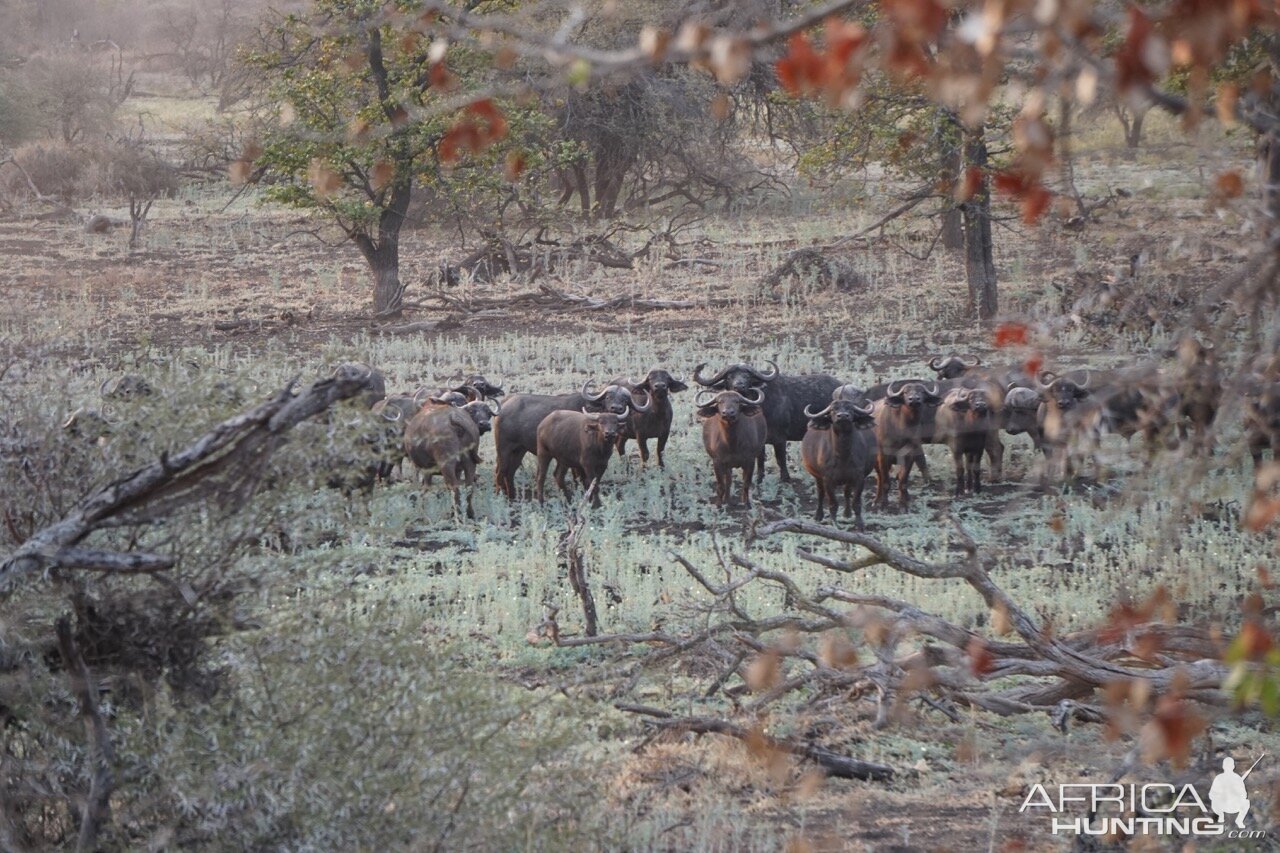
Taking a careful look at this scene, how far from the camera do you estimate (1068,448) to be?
12.3 ft

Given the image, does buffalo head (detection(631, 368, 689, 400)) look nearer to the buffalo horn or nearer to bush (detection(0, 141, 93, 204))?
the buffalo horn

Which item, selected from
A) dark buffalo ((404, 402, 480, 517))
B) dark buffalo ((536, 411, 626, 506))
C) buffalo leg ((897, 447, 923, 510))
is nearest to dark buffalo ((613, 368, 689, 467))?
dark buffalo ((536, 411, 626, 506))

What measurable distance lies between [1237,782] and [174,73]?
182 feet

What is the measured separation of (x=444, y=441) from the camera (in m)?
12.4

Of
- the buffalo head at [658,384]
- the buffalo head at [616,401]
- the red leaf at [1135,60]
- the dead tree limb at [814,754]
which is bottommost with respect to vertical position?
the dead tree limb at [814,754]

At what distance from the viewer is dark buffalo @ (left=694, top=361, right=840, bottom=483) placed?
1395cm

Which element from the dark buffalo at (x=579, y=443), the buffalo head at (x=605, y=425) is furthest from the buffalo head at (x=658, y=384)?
the buffalo head at (x=605, y=425)

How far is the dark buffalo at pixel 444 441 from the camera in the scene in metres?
12.3

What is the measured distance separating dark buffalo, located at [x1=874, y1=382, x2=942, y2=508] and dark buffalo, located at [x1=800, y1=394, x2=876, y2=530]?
18cm

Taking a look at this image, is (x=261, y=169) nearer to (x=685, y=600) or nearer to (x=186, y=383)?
(x=685, y=600)

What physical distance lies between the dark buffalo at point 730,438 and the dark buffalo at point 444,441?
6.58ft

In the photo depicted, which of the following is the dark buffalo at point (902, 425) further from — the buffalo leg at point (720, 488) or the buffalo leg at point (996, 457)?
the buffalo leg at point (720, 488)

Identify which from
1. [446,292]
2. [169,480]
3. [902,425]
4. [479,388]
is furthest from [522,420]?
[446,292]

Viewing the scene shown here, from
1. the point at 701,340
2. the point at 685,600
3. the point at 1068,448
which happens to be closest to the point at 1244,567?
the point at 685,600
